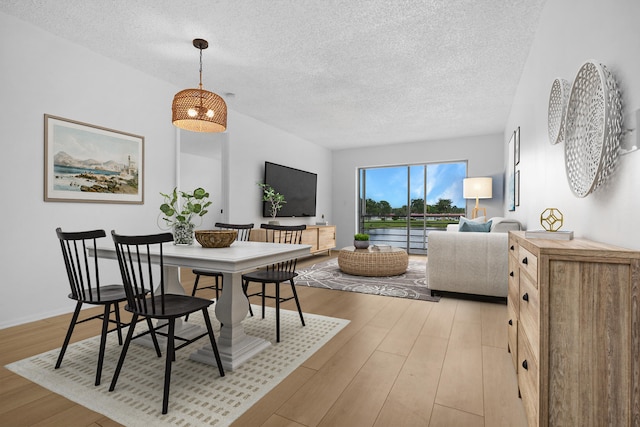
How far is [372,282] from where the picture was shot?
4.11 metres

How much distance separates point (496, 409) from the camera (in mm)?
1522

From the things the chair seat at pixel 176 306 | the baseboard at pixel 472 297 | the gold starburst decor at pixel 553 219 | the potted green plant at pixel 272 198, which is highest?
the potted green plant at pixel 272 198

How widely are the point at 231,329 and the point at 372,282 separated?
95.8 inches

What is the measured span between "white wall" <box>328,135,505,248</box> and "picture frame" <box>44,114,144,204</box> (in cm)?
503

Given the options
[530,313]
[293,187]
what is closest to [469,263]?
[530,313]

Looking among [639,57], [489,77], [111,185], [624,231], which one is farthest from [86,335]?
[489,77]

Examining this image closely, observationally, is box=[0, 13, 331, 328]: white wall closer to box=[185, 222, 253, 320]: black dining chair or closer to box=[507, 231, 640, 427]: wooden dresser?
box=[185, 222, 253, 320]: black dining chair

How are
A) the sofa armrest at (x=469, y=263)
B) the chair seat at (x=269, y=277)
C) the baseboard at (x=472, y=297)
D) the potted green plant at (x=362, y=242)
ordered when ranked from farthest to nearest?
the potted green plant at (x=362, y=242) → the baseboard at (x=472, y=297) → the sofa armrest at (x=469, y=263) → the chair seat at (x=269, y=277)

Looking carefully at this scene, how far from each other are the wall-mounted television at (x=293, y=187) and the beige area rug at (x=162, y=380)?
144 inches

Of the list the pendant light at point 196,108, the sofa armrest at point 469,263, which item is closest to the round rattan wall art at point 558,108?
the sofa armrest at point 469,263

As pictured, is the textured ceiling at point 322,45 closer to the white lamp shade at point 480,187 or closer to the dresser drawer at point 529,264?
the white lamp shade at point 480,187

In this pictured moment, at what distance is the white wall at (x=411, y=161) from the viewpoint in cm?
634

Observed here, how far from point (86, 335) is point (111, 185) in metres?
1.61

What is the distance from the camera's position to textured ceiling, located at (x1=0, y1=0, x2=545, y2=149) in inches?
98.8
